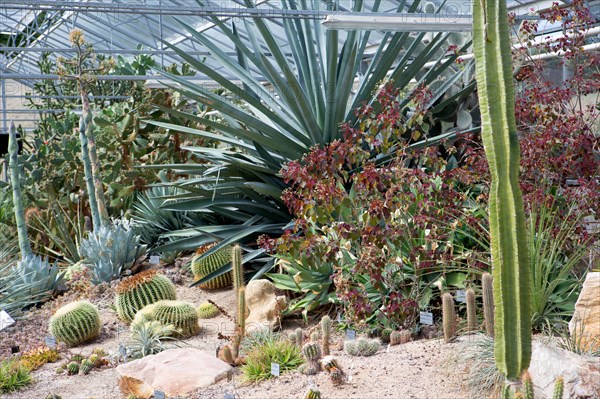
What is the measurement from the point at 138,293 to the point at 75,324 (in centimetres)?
60

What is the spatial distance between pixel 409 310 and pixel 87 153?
13.2ft

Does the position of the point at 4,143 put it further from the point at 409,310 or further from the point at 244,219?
the point at 409,310

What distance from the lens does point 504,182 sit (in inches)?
106

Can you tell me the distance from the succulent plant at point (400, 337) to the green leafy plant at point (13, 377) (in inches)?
89.6

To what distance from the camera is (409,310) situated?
471cm

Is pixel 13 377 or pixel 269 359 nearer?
pixel 269 359

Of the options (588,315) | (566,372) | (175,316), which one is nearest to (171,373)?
(175,316)

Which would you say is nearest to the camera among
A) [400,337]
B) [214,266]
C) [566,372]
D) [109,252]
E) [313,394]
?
[566,372]

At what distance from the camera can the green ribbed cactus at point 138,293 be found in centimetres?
599

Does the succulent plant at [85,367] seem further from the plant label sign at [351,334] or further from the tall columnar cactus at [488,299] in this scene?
the tall columnar cactus at [488,299]

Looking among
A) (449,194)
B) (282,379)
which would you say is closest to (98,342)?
(282,379)

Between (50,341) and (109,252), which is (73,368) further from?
(109,252)

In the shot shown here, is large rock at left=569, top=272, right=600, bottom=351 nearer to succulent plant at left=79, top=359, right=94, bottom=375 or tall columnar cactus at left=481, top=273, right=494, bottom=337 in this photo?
tall columnar cactus at left=481, top=273, right=494, bottom=337

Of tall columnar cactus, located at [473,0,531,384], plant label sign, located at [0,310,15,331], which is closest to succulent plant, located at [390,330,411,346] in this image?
tall columnar cactus, located at [473,0,531,384]
